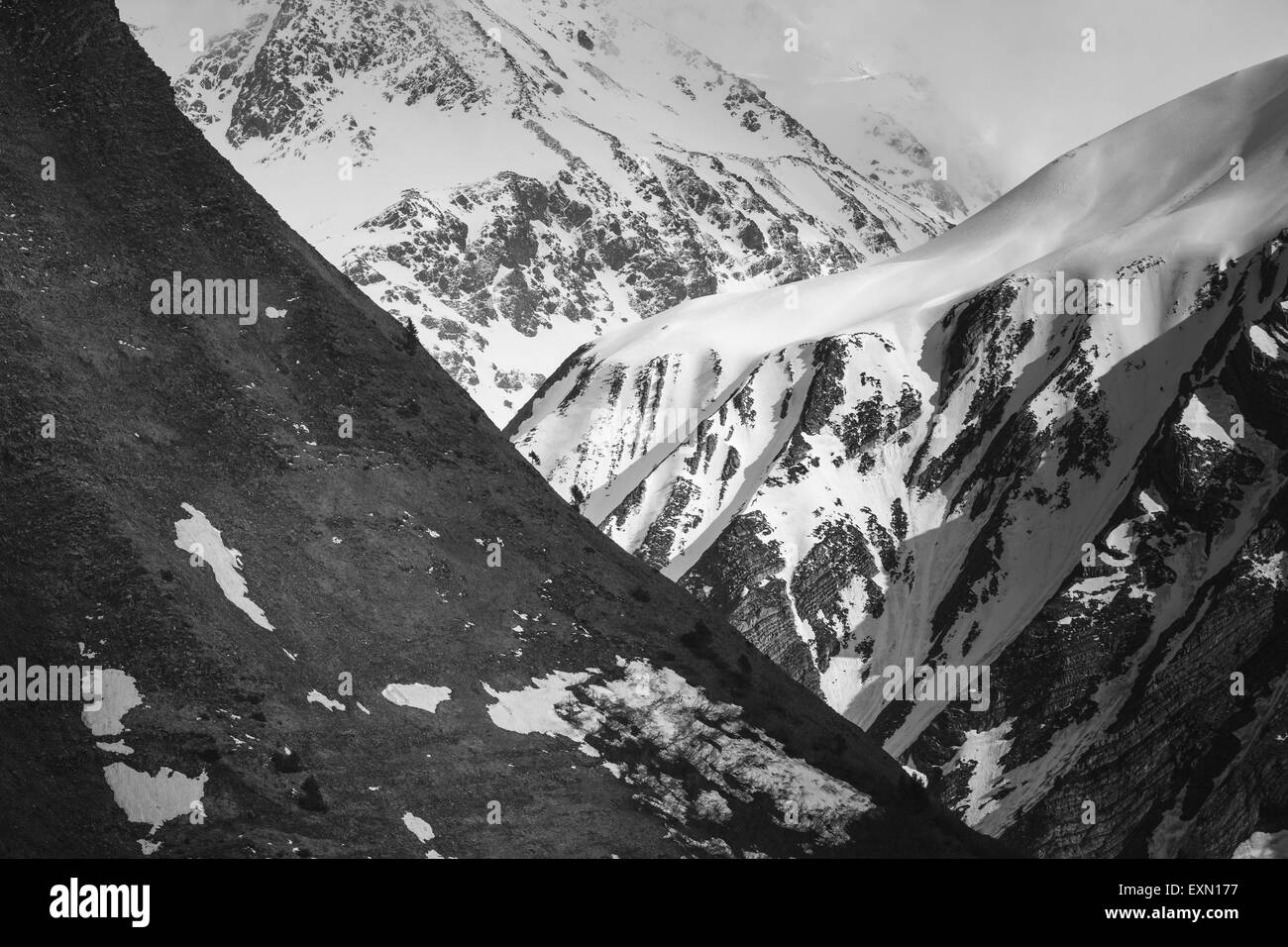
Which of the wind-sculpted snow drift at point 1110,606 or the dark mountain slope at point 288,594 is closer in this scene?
the dark mountain slope at point 288,594

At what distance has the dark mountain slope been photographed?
214 ft

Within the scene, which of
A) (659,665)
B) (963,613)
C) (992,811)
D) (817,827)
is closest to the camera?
(817,827)

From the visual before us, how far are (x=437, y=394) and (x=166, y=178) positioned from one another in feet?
61.6

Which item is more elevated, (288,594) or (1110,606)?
(1110,606)

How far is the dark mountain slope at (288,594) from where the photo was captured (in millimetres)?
65125

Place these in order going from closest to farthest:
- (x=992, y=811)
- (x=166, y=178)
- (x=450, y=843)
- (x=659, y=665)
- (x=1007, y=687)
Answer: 1. (x=450, y=843)
2. (x=659, y=665)
3. (x=166, y=178)
4. (x=992, y=811)
5. (x=1007, y=687)

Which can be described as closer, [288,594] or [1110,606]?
[288,594]

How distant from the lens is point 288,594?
7525cm

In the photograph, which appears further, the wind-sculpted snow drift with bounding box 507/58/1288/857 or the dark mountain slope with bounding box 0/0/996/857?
the wind-sculpted snow drift with bounding box 507/58/1288/857
